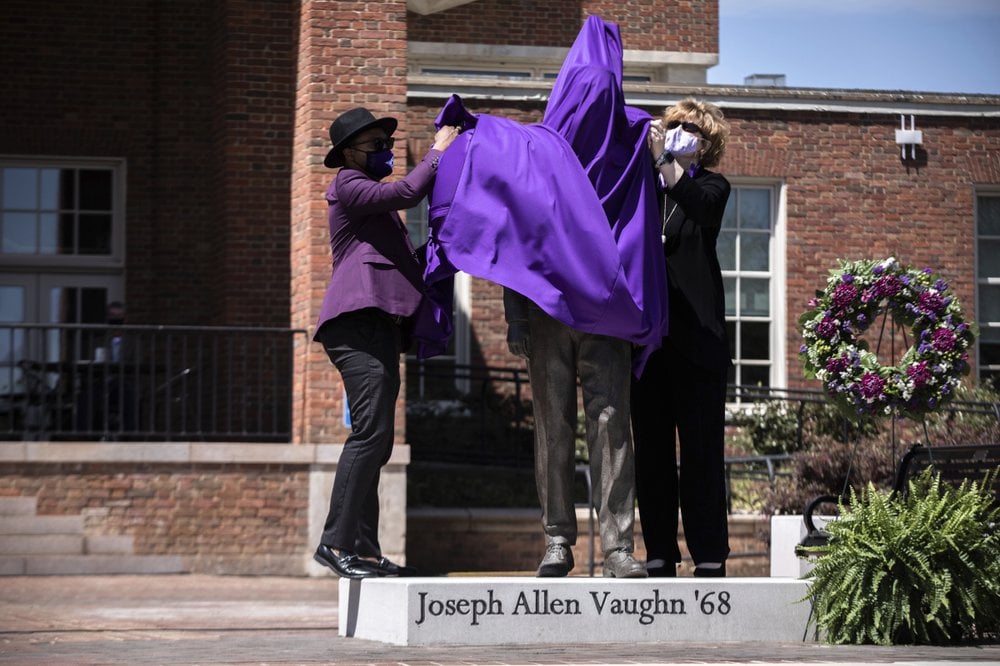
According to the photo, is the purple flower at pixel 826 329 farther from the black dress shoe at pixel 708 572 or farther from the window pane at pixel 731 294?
the window pane at pixel 731 294

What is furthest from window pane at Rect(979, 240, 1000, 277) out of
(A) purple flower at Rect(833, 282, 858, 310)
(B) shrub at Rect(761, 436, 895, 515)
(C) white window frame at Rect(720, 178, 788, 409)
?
(A) purple flower at Rect(833, 282, 858, 310)

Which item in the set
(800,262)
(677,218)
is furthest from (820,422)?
(677,218)

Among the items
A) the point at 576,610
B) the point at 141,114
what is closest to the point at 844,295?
the point at 576,610

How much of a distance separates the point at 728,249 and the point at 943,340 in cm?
897

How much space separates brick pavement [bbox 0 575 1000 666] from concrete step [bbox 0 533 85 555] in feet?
1.54

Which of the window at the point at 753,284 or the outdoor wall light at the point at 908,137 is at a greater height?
the outdoor wall light at the point at 908,137

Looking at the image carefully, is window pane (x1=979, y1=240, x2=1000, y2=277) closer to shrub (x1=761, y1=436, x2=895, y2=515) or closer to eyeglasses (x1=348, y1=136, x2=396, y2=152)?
shrub (x1=761, y1=436, x2=895, y2=515)

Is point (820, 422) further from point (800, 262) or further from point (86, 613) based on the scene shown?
point (86, 613)

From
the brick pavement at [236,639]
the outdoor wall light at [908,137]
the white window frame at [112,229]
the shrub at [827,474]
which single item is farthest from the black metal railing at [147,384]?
the outdoor wall light at [908,137]

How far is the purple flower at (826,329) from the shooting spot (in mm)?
7098

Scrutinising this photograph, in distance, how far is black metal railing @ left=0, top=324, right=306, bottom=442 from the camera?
11.9 metres

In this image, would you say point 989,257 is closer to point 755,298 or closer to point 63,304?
point 755,298

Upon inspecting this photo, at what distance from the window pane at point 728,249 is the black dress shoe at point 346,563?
10.4m

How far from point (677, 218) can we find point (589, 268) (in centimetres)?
63
